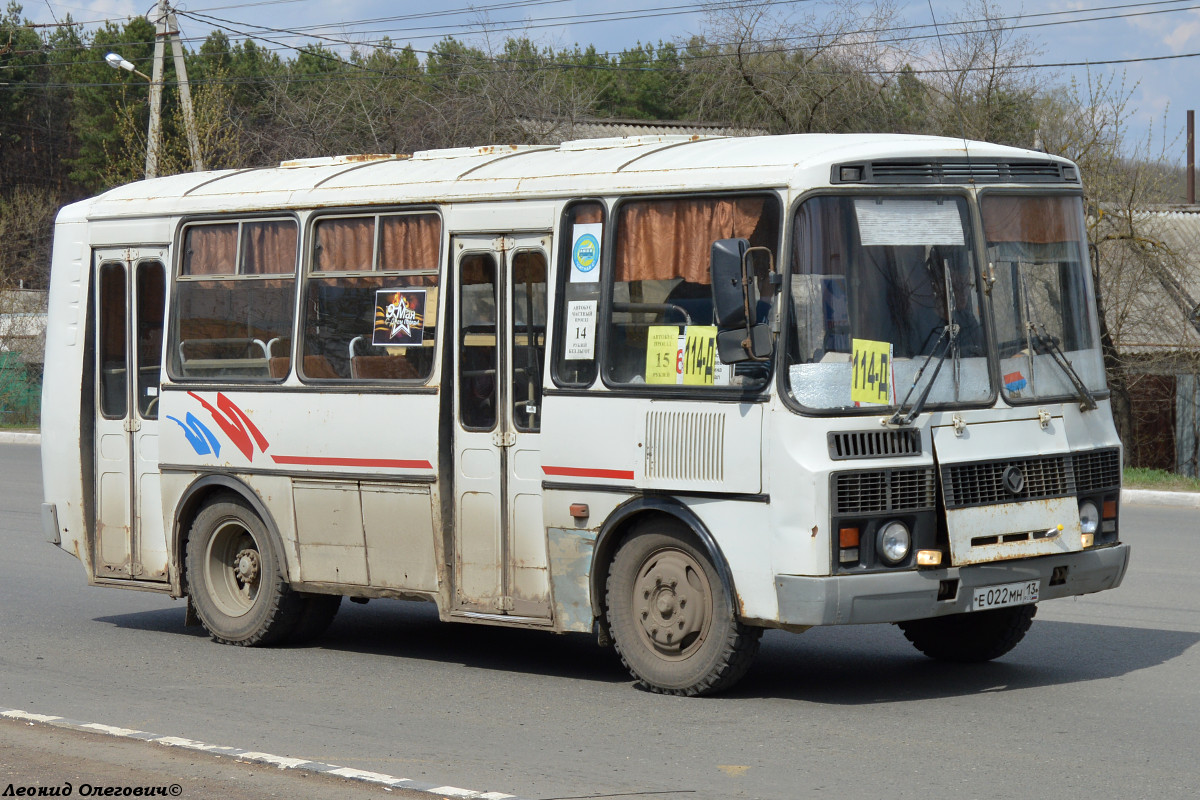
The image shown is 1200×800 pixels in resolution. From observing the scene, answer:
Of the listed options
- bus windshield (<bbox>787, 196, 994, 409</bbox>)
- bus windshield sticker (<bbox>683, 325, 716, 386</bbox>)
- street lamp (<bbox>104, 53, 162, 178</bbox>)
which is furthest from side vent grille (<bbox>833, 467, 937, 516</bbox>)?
street lamp (<bbox>104, 53, 162, 178</bbox>)

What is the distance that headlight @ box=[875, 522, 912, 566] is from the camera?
7.28m

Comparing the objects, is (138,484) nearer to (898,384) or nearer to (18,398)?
(898,384)

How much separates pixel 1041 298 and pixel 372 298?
369 cm

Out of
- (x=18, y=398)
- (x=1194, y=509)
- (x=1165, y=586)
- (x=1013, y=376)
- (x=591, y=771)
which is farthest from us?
(x=18, y=398)

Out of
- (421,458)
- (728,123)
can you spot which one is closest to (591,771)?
(421,458)

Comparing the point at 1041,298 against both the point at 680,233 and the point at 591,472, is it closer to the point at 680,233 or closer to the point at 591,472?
the point at 680,233

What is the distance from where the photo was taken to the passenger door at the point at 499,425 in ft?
27.5

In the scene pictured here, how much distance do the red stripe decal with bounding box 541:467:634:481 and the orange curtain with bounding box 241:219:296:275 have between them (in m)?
2.44

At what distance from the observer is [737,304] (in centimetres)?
723

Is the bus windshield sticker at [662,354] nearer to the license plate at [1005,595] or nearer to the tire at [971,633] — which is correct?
the license plate at [1005,595]

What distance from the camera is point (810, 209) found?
289 inches

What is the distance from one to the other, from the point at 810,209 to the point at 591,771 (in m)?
2.74

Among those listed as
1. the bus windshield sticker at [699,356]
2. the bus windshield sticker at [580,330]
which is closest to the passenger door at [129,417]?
the bus windshield sticker at [580,330]

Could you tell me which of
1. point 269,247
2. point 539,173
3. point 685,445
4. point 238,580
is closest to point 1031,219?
point 685,445
